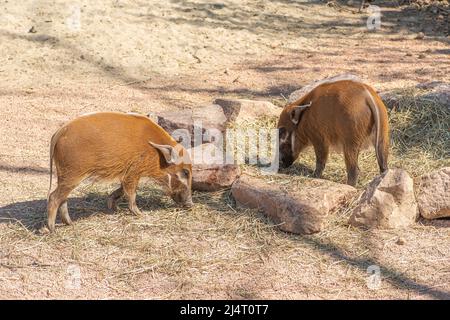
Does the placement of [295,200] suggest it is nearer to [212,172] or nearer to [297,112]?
[212,172]

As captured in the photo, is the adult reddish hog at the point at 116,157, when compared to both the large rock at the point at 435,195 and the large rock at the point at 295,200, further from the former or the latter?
the large rock at the point at 435,195

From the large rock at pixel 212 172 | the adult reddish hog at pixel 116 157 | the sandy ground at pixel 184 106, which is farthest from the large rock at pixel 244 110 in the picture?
the adult reddish hog at pixel 116 157

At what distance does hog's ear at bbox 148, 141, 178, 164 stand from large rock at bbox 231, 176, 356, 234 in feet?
1.75

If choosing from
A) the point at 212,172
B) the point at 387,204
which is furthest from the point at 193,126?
the point at 387,204

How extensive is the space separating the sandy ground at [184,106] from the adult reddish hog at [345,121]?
0.80 metres

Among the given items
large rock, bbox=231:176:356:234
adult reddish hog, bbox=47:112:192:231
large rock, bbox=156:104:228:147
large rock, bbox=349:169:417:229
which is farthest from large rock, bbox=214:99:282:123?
large rock, bbox=349:169:417:229

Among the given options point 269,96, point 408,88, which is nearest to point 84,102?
point 269,96

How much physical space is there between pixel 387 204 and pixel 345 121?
2.78ft

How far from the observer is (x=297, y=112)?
5898 millimetres

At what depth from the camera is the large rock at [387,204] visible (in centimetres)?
499

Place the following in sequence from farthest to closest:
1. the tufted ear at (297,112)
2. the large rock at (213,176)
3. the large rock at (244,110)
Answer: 1. the large rock at (244,110)
2. the tufted ear at (297,112)
3. the large rock at (213,176)

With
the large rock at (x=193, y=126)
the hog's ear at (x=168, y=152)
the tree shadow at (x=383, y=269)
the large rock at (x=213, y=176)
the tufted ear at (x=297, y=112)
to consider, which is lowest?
the tree shadow at (x=383, y=269)

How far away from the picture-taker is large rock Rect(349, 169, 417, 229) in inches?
196

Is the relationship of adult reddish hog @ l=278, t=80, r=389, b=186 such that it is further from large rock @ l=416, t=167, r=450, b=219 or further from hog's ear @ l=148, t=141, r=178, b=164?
hog's ear @ l=148, t=141, r=178, b=164
